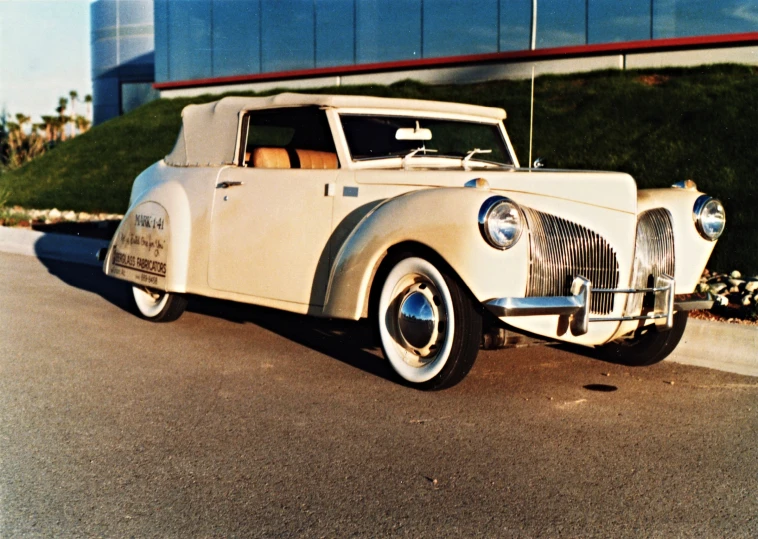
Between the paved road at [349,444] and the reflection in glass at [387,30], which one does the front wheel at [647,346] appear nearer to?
the paved road at [349,444]

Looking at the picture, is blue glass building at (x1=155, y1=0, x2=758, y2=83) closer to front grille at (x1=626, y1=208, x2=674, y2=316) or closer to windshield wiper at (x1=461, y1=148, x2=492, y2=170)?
windshield wiper at (x1=461, y1=148, x2=492, y2=170)

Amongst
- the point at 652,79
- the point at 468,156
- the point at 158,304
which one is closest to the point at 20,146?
the point at 652,79

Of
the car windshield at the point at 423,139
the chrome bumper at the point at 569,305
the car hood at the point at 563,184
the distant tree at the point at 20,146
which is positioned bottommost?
the chrome bumper at the point at 569,305

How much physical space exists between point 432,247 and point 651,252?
138 cm

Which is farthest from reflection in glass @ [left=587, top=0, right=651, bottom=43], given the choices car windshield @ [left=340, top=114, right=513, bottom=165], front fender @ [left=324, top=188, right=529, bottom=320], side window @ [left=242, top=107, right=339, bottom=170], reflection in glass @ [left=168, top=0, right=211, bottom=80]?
reflection in glass @ [left=168, top=0, right=211, bottom=80]

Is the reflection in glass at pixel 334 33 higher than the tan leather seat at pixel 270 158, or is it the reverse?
the reflection in glass at pixel 334 33

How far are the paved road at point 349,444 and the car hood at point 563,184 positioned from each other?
1120 mm

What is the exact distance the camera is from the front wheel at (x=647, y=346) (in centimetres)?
569

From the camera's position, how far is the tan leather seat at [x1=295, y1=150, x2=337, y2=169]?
6102mm

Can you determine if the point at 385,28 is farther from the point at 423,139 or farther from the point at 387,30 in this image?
the point at 423,139

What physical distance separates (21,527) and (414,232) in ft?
8.29

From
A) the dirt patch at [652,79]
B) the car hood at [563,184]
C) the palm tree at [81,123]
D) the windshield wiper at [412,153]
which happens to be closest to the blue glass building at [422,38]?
the dirt patch at [652,79]

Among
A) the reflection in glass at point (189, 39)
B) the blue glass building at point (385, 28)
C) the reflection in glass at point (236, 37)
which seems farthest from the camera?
the reflection in glass at point (189, 39)

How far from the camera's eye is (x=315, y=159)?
6281 millimetres
